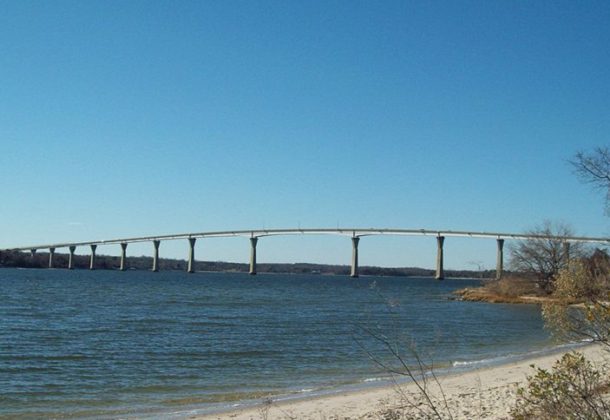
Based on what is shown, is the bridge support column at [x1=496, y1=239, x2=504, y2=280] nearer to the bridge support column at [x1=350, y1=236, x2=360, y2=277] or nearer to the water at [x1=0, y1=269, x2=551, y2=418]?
the bridge support column at [x1=350, y1=236, x2=360, y2=277]

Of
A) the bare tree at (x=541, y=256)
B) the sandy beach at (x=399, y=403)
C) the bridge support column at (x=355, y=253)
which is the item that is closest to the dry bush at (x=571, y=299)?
the sandy beach at (x=399, y=403)

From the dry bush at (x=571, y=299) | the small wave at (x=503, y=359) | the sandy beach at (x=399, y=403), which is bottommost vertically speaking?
the small wave at (x=503, y=359)

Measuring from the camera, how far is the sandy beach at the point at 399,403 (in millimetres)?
12852

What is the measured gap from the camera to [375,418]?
12711 millimetres

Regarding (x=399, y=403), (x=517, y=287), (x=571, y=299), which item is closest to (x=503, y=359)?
(x=399, y=403)

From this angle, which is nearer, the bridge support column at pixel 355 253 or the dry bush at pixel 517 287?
the dry bush at pixel 517 287

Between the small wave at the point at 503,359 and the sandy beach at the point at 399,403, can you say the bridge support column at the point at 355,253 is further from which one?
the sandy beach at the point at 399,403

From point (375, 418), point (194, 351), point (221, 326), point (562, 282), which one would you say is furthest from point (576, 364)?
point (221, 326)

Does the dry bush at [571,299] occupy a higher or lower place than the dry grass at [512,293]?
higher

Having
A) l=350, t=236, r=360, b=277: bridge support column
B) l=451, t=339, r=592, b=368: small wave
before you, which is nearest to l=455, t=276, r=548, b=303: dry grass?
l=451, t=339, r=592, b=368: small wave

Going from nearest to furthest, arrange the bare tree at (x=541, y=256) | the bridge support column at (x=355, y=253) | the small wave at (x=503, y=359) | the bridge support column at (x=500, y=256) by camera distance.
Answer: the small wave at (x=503, y=359) → the bare tree at (x=541, y=256) → the bridge support column at (x=500, y=256) → the bridge support column at (x=355, y=253)

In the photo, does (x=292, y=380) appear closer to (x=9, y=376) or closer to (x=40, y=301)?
(x=9, y=376)

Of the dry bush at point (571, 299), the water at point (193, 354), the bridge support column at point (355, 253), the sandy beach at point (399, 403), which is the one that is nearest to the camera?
the dry bush at point (571, 299)

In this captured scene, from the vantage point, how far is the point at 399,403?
14.5 metres
